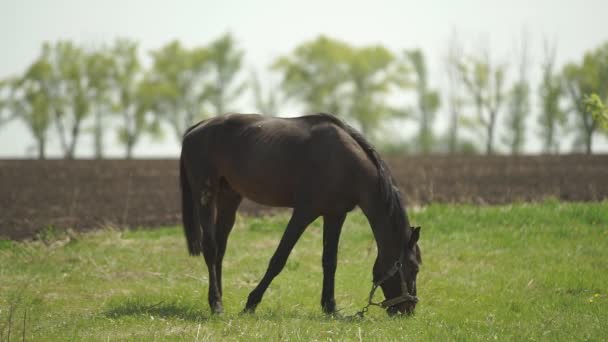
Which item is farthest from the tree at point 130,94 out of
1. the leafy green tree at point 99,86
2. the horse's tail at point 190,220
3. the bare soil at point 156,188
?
the horse's tail at point 190,220

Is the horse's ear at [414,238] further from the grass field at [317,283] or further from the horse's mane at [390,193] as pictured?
the grass field at [317,283]

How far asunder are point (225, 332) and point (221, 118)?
3133mm

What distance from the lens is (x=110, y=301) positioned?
8.38 m

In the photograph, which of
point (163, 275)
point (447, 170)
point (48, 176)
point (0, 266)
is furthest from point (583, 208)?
point (48, 176)

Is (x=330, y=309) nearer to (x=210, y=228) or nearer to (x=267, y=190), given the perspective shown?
(x=267, y=190)

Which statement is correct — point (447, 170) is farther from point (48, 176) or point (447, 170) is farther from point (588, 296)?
point (588, 296)

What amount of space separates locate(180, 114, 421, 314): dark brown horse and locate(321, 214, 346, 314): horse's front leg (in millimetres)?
12

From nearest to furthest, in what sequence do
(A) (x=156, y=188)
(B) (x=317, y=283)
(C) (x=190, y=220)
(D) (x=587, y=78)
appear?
(C) (x=190, y=220) < (B) (x=317, y=283) < (A) (x=156, y=188) < (D) (x=587, y=78)

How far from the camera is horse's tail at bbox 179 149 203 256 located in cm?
870

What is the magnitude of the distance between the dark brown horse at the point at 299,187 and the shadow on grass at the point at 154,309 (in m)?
0.34

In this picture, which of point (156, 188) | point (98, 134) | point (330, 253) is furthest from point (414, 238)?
point (98, 134)

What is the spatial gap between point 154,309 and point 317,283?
2749 millimetres

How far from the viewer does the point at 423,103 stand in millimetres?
65812

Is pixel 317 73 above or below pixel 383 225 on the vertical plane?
above
